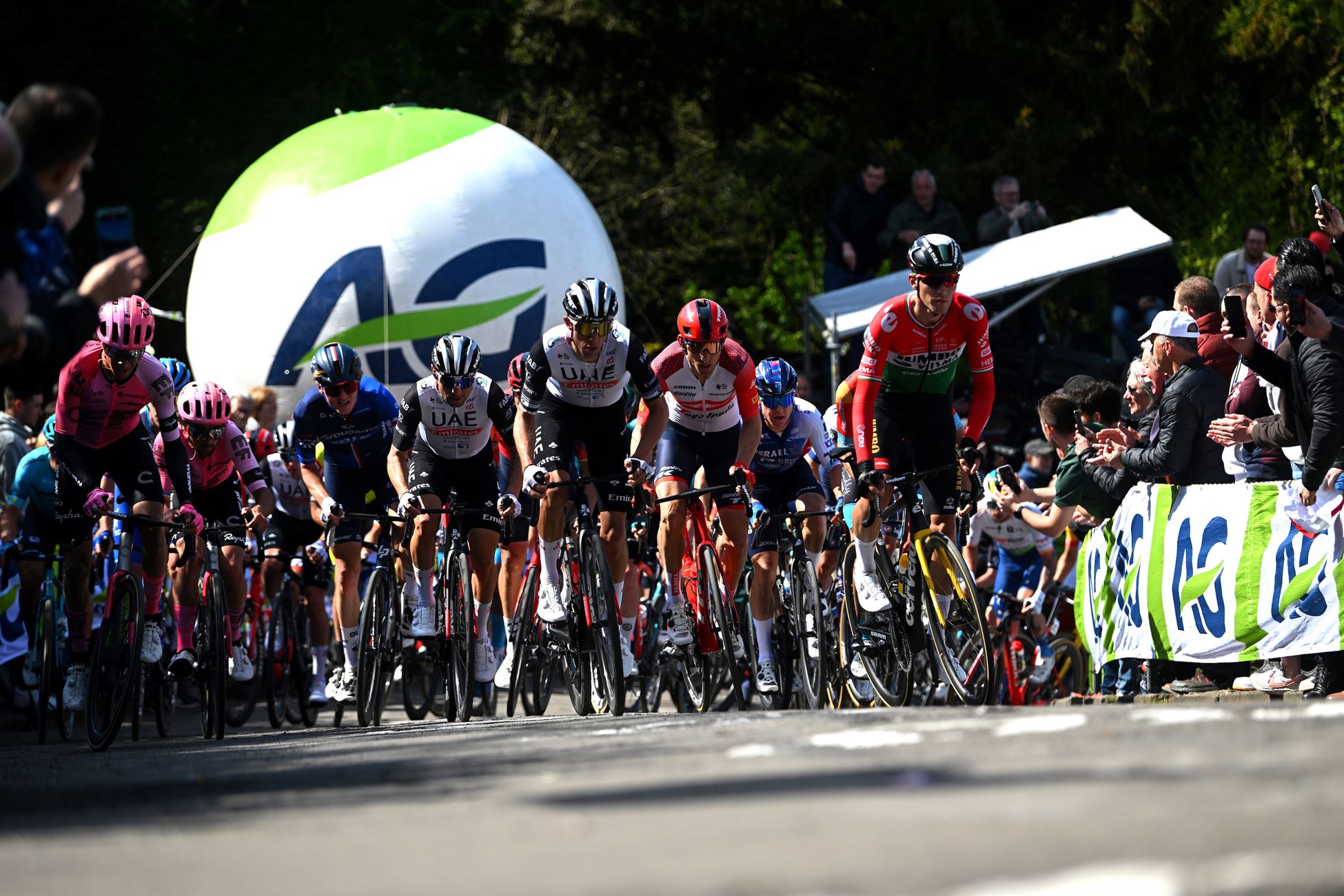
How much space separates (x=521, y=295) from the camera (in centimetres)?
1950

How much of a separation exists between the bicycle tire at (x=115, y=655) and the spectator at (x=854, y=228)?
10576 mm

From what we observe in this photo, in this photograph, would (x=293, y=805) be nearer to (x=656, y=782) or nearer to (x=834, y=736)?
(x=656, y=782)

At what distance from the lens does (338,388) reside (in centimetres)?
1417

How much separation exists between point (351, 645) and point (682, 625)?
241 centimetres

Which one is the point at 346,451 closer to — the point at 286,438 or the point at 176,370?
the point at 176,370

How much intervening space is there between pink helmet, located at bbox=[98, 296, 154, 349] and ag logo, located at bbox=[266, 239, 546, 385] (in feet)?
23.6

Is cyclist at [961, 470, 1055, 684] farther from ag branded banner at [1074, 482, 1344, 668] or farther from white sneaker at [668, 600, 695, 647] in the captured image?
white sneaker at [668, 600, 695, 647]

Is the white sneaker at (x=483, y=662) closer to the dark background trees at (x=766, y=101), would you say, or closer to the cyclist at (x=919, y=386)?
the cyclist at (x=919, y=386)

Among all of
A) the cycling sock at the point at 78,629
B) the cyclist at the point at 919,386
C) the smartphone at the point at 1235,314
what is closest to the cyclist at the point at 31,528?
the cycling sock at the point at 78,629

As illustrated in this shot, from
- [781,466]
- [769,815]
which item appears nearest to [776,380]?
[781,466]

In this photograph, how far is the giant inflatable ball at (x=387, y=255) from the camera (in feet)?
63.2

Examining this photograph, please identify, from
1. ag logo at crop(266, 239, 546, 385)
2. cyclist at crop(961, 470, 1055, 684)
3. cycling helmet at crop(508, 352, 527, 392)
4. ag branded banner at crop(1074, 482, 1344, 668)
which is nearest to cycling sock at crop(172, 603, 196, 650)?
cycling helmet at crop(508, 352, 527, 392)

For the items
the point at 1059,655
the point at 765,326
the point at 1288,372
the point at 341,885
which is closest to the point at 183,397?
the point at 1059,655

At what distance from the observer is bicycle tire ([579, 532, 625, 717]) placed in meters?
11.7
